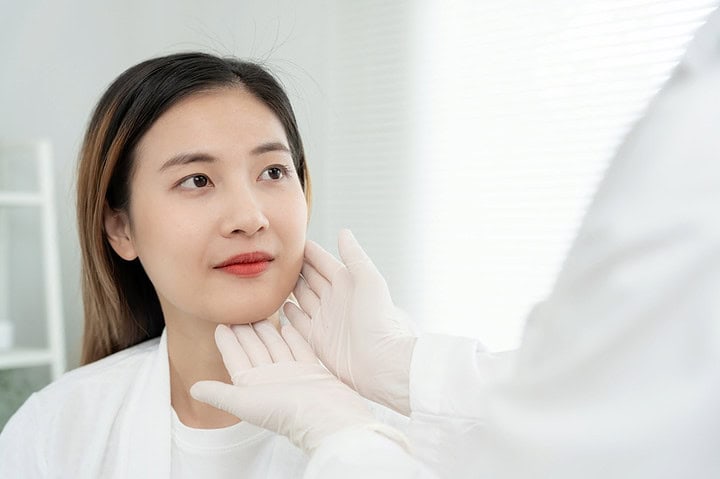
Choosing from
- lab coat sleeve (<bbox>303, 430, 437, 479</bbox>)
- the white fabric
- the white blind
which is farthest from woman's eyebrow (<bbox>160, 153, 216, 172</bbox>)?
the white blind

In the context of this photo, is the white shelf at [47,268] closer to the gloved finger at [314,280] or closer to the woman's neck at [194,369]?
the woman's neck at [194,369]

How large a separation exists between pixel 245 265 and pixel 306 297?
0.41ft

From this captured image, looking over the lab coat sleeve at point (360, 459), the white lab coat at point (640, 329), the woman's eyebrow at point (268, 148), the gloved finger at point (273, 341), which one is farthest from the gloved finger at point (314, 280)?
the white lab coat at point (640, 329)

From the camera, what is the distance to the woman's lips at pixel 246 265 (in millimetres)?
A: 1353

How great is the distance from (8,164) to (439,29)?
1.60 meters

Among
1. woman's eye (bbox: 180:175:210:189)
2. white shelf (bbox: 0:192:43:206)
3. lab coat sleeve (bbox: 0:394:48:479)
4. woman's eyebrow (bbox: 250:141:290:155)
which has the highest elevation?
woman's eyebrow (bbox: 250:141:290:155)

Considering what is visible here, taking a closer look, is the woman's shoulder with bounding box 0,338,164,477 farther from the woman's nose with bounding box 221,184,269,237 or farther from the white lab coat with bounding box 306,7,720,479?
the white lab coat with bounding box 306,7,720,479

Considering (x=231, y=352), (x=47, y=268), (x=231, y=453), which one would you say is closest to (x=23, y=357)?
(x=47, y=268)

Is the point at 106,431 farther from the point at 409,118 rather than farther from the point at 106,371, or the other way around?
the point at 409,118

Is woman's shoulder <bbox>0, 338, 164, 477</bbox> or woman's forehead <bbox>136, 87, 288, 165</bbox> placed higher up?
woman's forehead <bbox>136, 87, 288, 165</bbox>

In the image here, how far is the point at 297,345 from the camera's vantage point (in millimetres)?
1287

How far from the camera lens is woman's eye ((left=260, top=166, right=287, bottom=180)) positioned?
1.43 m

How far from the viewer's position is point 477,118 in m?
2.73

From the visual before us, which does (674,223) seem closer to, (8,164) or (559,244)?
(559,244)
